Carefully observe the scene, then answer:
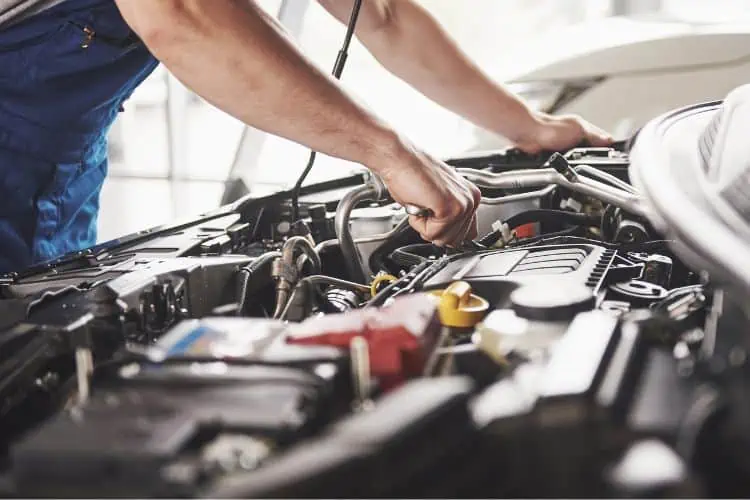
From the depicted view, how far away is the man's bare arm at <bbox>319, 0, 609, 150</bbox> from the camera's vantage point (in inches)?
80.1

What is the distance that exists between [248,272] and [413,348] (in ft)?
1.82

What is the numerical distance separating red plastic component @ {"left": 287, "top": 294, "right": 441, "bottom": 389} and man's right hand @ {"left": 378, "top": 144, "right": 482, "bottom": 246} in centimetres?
53

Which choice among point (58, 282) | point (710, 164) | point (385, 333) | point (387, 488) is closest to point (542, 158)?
point (710, 164)

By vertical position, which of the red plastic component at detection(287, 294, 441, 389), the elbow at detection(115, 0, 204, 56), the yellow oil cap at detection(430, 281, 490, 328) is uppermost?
the elbow at detection(115, 0, 204, 56)

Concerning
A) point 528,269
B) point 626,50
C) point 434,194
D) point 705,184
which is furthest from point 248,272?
point 626,50

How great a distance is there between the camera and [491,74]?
3.06 meters

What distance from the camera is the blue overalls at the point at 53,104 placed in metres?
1.63

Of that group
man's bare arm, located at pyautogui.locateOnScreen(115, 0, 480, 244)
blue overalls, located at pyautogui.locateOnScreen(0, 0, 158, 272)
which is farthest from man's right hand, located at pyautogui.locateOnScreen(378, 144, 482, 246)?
blue overalls, located at pyautogui.locateOnScreen(0, 0, 158, 272)

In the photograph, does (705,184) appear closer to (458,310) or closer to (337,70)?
(458,310)

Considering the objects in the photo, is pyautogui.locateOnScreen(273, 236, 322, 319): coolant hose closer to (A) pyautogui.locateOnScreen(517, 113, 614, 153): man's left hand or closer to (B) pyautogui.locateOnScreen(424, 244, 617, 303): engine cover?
(B) pyautogui.locateOnScreen(424, 244, 617, 303): engine cover

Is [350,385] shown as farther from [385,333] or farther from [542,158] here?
[542,158]

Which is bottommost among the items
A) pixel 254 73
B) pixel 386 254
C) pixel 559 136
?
pixel 386 254

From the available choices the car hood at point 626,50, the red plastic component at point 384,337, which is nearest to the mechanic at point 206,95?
the red plastic component at point 384,337

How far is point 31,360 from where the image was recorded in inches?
36.4
